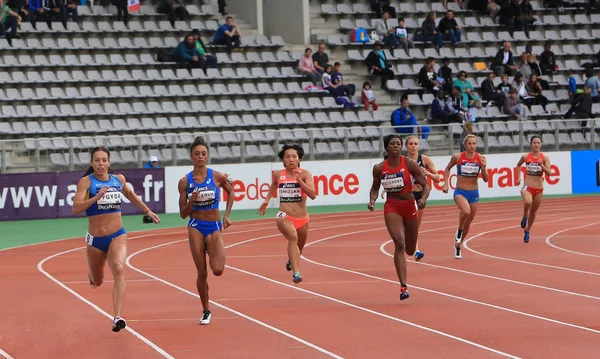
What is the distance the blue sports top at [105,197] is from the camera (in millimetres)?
11680

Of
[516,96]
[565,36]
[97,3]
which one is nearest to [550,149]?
[516,96]

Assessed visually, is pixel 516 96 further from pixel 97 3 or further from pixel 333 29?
pixel 97 3

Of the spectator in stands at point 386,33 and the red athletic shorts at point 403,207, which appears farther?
the spectator in stands at point 386,33

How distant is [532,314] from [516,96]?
986 inches

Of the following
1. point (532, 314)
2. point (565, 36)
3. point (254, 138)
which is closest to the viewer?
point (532, 314)

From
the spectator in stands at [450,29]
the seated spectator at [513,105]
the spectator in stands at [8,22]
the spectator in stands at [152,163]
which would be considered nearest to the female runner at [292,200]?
the spectator in stands at [152,163]

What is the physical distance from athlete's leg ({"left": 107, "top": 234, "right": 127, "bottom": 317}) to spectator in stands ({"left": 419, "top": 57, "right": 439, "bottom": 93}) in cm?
2593

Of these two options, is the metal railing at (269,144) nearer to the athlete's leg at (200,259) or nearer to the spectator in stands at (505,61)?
the spectator in stands at (505,61)

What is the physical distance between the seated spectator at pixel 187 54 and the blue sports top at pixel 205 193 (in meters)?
23.1

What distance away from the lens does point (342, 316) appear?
12.6 metres

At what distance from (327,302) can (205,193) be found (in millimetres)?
2517

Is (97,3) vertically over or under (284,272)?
over

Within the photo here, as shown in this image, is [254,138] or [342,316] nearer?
[342,316]

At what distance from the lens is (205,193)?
39.9ft
